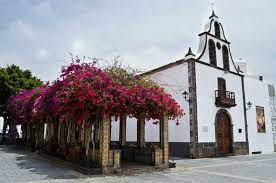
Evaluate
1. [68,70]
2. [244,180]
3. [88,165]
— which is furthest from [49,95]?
[244,180]

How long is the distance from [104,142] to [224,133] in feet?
36.0

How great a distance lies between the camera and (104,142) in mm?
9328

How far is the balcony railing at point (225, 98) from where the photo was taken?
56.5ft

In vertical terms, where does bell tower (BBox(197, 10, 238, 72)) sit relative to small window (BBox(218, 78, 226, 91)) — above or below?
above

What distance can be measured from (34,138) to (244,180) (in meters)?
15.2

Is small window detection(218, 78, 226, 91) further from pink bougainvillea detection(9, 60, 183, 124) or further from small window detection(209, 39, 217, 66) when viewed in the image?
pink bougainvillea detection(9, 60, 183, 124)

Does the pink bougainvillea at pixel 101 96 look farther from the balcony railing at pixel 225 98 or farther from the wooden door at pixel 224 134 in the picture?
the wooden door at pixel 224 134

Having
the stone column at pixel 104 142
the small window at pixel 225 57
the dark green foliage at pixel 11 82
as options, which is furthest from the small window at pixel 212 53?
the dark green foliage at pixel 11 82

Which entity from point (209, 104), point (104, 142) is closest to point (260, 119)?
point (209, 104)

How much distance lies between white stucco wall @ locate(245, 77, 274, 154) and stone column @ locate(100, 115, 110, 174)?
13888 mm

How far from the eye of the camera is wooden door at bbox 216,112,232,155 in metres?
17.3

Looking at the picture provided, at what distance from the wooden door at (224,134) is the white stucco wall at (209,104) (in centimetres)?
51

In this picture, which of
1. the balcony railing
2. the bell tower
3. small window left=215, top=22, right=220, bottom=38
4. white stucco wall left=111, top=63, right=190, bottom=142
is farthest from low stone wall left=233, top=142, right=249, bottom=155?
small window left=215, top=22, right=220, bottom=38

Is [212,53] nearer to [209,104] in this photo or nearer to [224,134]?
[209,104]
